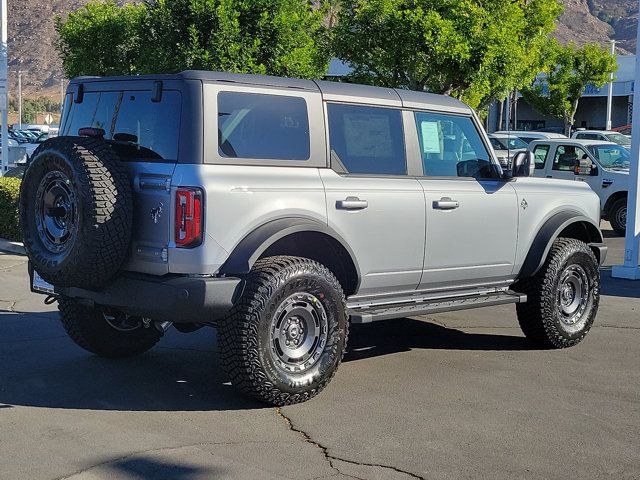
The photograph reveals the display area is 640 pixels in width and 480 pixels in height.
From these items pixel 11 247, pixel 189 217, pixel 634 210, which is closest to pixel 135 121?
pixel 189 217

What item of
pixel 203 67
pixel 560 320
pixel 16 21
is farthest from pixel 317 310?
pixel 16 21

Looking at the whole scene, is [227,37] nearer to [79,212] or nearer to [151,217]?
[151,217]

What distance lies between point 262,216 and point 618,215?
517 inches

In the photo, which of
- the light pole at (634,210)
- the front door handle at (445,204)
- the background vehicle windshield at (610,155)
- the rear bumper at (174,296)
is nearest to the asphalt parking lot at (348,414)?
the rear bumper at (174,296)

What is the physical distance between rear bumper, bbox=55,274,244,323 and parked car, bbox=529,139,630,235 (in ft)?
41.9

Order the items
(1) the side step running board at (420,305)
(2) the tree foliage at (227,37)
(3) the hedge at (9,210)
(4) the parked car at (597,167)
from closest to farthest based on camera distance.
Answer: (1) the side step running board at (420,305), (3) the hedge at (9,210), (2) the tree foliage at (227,37), (4) the parked car at (597,167)

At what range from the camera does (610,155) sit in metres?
17.9

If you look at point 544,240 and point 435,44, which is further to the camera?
point 435,44

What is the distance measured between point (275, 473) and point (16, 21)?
11210 centimetres

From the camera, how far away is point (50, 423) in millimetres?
5539

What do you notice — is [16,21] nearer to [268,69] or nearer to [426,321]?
[268,69]

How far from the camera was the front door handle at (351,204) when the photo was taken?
6281mm

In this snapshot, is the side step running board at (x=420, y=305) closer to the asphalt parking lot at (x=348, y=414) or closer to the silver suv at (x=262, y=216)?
the silver suv at (x=262, y=216)

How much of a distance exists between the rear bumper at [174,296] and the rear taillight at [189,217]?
24cm
